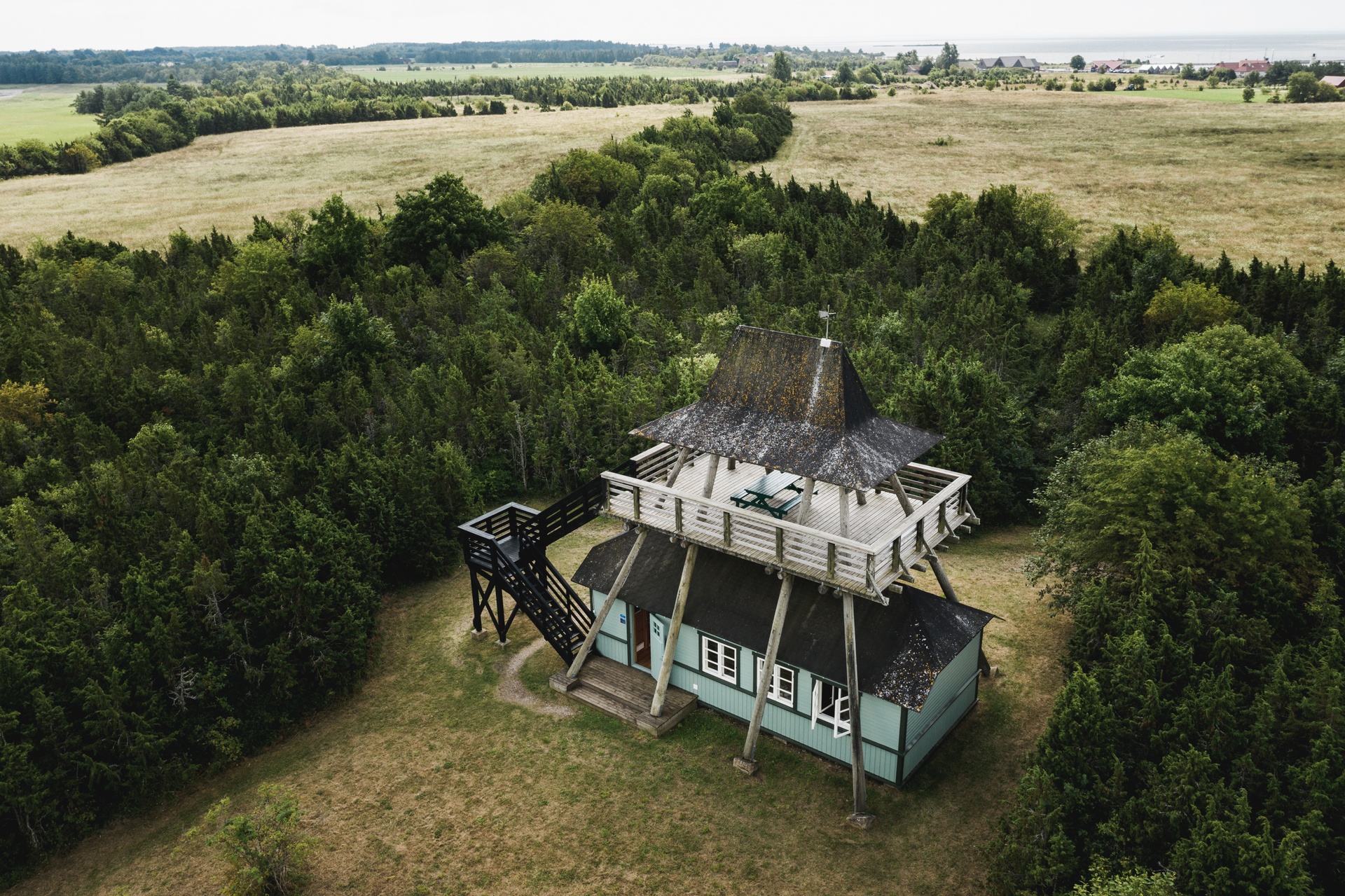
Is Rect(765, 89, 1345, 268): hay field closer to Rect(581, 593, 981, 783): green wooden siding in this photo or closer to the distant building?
the distant building

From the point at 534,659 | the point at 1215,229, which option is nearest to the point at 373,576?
the point at 534,659

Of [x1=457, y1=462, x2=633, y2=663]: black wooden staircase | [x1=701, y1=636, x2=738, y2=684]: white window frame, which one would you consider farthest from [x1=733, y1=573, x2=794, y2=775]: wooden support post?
[x1=457, y1=462, x2=633, y2=663]: black wooden staircase

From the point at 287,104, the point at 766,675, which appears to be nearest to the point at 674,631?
the point at 766,675

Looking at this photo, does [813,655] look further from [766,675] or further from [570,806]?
[570,806]

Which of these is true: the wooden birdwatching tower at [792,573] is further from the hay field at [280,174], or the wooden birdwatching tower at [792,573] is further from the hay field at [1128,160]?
the hay field at [280,174]

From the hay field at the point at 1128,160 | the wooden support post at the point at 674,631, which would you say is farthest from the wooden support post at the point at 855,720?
the hay field at the point at 1128,160
